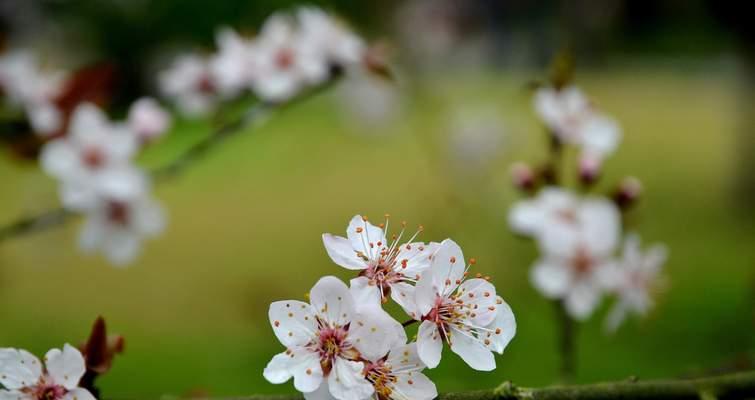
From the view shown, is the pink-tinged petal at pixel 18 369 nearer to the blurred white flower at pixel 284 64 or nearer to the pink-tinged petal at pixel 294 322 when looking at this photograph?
the pink-tinged petal at pixel 294 322

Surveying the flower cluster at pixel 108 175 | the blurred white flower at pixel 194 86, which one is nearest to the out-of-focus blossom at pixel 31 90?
the flower cluster at pixel 108 175

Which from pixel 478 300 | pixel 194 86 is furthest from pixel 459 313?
pixel 194 86

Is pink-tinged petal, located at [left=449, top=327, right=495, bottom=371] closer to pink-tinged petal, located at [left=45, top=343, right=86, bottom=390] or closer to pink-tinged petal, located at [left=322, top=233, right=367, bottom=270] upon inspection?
pink-tinged petal, located at [left=322, top=233, right=367, bottom=270]

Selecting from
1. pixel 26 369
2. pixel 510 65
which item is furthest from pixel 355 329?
pixel 510 65

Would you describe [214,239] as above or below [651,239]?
above

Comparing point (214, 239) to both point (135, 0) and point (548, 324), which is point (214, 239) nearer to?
point (548, 324)

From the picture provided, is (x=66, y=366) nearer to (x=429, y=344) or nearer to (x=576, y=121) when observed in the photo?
(x=429, y=344)
